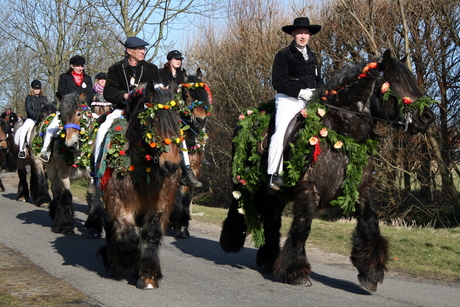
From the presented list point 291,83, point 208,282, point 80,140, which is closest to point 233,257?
point 208,282

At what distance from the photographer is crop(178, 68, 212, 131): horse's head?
1153 cm

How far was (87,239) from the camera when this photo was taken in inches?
416

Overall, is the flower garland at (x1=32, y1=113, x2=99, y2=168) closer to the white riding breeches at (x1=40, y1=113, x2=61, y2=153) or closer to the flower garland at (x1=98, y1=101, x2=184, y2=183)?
the white riding breeches at (x1=40, y1=113, x2=61, y2=153)

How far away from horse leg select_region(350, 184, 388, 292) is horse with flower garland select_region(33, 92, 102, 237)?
4789 mm

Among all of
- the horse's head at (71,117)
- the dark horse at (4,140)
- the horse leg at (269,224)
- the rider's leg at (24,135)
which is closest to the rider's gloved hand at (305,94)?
the horse leg at (269,224)

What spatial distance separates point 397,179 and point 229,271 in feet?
34.2

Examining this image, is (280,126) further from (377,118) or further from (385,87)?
(385,87)

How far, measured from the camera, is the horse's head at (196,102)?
1153cm

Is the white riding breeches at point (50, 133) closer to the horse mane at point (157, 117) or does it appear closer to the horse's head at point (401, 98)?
the horse mane at point (157, 117)

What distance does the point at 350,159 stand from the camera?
7012 millimetres

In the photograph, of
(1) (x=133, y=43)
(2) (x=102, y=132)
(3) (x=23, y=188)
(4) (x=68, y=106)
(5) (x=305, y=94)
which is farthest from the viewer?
(3) (x=23, y=188)

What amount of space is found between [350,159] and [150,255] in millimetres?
2655

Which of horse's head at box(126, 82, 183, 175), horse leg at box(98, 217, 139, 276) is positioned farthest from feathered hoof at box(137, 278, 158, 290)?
horse's head at box(126, 82, 183, 175)

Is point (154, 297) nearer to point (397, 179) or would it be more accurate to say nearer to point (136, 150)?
point (136, 150)
